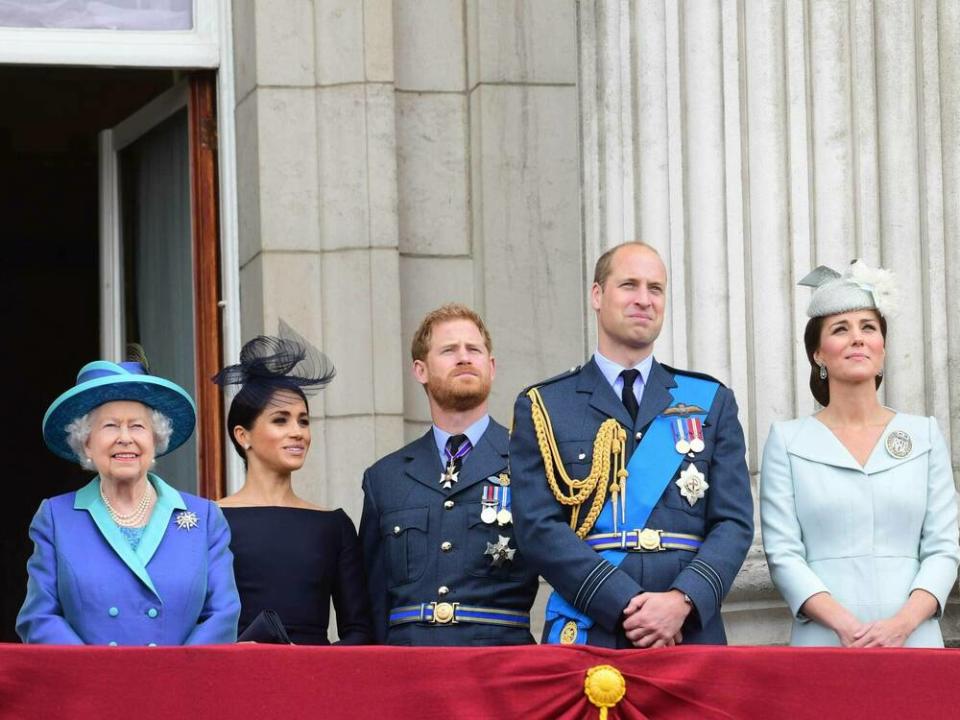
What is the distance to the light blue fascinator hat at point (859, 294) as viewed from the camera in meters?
6.21

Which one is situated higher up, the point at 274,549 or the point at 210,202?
the point at 210,202

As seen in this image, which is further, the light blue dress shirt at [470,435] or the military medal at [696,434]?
the light blue dress shirt at [470,435]

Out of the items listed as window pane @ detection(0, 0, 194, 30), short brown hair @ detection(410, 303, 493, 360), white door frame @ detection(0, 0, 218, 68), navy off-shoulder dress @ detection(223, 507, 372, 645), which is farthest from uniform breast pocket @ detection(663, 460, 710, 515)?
window pane @ detection(0, 0, 194, 30)

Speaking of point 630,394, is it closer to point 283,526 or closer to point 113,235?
point 283,526

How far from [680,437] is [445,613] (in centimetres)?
86

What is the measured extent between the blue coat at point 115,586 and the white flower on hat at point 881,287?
78.0 inches

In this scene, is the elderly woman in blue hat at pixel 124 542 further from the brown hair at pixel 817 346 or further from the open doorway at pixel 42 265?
the open doorway at pixel 42 265

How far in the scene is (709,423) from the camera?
19.6 ft

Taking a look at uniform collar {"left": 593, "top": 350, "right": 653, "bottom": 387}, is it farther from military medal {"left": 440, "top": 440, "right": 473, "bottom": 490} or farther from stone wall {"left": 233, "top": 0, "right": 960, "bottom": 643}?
stone wall {"left": 233, "top": 0, "right": 960, "bottom": 643}

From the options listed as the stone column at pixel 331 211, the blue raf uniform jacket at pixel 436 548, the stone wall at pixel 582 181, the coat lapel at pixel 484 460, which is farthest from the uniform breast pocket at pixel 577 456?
the stone column at pixel 331 211

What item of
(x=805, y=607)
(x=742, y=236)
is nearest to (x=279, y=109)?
(x=742, y=236)

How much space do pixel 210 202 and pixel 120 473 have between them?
107 inches

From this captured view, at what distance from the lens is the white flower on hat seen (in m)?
6.21

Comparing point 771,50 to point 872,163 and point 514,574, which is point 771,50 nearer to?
point 872,163
